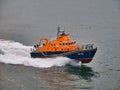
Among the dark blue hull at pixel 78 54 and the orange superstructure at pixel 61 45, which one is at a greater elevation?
the orange superstructure at pixel 61 45

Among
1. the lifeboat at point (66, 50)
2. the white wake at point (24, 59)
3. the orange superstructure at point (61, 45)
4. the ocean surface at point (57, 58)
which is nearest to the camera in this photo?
the ocean surface at point (57, 58)

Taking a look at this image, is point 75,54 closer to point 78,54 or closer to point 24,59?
point 78,54

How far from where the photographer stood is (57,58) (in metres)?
85.3

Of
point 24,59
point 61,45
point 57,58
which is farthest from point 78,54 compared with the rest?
point 24,59

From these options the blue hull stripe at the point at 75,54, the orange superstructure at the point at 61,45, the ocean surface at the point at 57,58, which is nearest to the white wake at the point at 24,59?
the ocean surface at the point at 57,58

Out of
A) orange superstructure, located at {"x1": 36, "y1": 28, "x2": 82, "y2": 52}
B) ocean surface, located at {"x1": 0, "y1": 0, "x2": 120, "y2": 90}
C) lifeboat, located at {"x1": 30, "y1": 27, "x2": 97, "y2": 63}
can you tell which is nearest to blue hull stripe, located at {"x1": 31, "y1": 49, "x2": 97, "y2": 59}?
lifeboat, located at {"x1": 30, "y1": 27, "x2": 97, "y2": 63}

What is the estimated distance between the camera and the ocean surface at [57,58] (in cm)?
6919

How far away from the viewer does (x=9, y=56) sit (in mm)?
89500

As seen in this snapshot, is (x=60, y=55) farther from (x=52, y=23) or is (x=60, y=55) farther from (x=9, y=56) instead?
(x=52, y=23)

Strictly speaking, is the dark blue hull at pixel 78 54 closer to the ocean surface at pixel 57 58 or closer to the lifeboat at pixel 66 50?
the lifeboat at pixel 66 50

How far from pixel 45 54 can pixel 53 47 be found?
95.0 inches

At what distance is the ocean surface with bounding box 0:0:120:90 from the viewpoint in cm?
6919

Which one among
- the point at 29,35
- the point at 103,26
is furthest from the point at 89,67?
the point at 103,26

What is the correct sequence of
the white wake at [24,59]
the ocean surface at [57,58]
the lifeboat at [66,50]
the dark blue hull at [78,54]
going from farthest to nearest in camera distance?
the lifeboat at [66,50] < the dark blue hull at [78,54] < the white wake at [24,59] < the ocean surface at [57,58]
